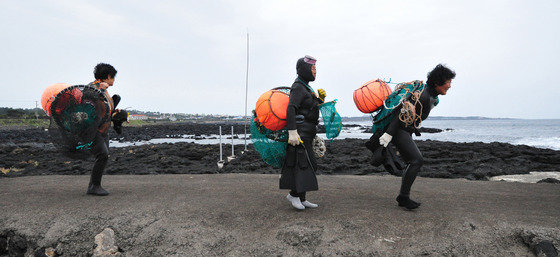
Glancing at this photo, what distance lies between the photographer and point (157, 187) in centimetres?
566

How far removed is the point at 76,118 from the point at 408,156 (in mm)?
4378

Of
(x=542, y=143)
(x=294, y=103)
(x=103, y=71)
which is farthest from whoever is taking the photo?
(x=542, y=143)

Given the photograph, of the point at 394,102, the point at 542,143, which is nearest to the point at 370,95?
the point at 394,102

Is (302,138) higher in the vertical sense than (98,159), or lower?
higher

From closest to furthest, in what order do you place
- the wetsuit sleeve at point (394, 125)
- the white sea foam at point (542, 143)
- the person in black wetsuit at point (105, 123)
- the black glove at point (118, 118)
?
the wetsuit sleeve at point (394, 125) < the person in black wetsuit at point (105, 123) < the black glove at point (118, 118) < the white sea foam at point (542, 143)

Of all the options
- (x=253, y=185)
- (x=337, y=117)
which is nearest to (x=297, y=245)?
(x=337, y=117)

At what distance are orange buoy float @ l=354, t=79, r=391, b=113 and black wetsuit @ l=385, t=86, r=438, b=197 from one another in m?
0.29

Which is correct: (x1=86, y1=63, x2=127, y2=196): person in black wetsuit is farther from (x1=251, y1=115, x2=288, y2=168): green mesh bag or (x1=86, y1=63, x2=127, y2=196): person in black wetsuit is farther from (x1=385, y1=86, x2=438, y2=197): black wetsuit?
(x1=385, y1=86, x2=438, y2=197): black wetsuit

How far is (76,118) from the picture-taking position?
4.39 metres

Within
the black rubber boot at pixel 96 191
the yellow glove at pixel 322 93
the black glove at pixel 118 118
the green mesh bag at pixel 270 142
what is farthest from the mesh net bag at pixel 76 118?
the yellow glove at pixel 322 93

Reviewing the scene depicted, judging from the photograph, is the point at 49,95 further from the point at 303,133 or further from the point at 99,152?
the point at 303,133

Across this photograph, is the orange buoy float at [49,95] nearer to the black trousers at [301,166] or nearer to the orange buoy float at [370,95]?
the black trousers at [301,166]

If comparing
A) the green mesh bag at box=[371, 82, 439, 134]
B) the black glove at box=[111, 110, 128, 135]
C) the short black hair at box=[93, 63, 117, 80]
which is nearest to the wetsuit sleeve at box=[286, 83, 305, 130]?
the green mesh bag at box=[371, 82, 439, 134]

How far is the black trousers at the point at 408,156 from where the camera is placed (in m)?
3.97
